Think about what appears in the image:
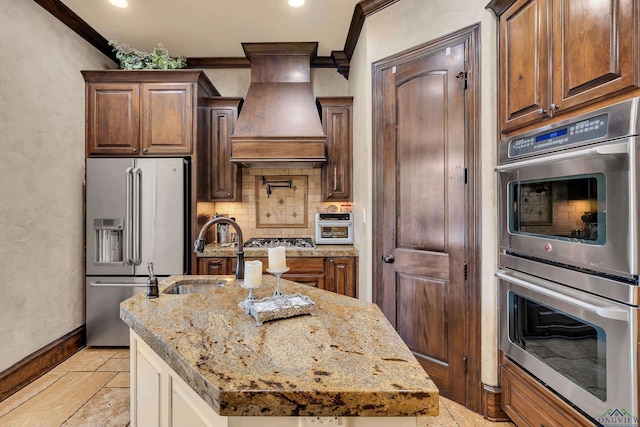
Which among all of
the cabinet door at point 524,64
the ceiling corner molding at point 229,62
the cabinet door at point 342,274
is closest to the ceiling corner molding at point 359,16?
the ceiling corner molding at point 229,62

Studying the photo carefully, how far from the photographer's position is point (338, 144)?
3527mm

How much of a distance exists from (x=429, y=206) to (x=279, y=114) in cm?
195

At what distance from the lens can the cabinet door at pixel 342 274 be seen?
3.17 metres

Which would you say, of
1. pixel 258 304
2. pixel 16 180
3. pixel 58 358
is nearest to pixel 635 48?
pixel 258 304

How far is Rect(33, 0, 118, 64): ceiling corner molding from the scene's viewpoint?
2.61 meters

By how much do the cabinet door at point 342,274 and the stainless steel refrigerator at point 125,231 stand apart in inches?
59.2

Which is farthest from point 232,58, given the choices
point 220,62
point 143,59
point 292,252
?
point 292,252

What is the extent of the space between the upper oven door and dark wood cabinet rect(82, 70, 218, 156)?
9.45ft

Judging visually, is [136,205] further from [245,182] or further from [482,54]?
[482,54]

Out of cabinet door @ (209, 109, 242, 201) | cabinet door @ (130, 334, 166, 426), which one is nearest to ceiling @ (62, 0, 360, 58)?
cabinet door @ (209, 109, 242, 201)

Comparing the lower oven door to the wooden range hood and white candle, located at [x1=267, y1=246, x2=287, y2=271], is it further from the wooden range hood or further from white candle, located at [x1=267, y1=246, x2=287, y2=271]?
the wooden range hood

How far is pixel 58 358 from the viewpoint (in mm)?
2693

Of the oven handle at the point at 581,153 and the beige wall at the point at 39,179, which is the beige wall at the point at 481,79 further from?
the beige wall at the point at 39,179

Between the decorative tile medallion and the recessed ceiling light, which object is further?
the decorative tile medallion
